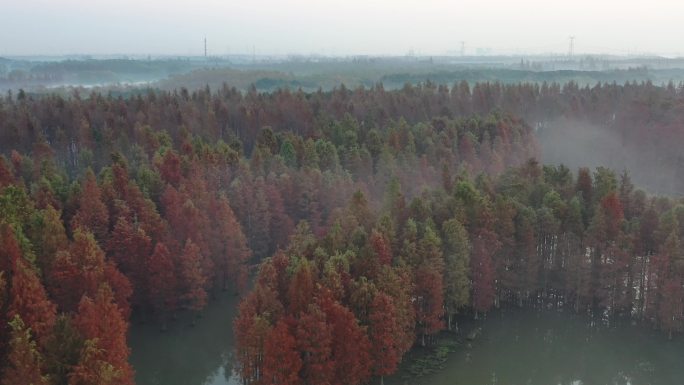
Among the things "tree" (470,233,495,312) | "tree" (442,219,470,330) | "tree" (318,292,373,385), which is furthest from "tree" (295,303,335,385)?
"tree" (470,233,495,312)

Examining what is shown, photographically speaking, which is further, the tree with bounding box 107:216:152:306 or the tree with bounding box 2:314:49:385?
the tree with bounding box 107:216:152:306

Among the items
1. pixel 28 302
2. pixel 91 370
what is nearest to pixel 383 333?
pixel 91 370

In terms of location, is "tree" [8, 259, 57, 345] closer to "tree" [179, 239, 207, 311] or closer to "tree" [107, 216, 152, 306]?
"tree" [107, 216, 152, 306]

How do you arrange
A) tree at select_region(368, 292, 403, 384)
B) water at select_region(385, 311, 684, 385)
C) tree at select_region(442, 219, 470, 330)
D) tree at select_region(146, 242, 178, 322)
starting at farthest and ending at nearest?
tree at select_region(146, 242, 178, 322) < tree at select_region(442, 219, 470, 330) < water at select_region(385, 311, 684, 385) < tree at select_region(368, 292, 403, 384)

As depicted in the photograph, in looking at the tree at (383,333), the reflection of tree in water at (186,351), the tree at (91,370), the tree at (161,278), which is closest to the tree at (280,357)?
the tree at (383,333)

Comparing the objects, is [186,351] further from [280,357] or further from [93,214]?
[280,357]

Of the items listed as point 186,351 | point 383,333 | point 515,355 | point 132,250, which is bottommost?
point 186,351
